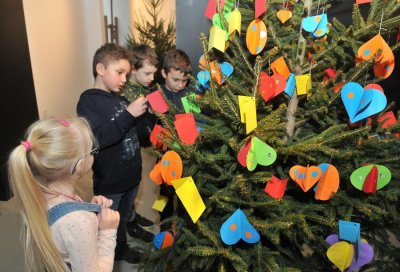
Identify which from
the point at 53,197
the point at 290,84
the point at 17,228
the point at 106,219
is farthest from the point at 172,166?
the point at 17,228

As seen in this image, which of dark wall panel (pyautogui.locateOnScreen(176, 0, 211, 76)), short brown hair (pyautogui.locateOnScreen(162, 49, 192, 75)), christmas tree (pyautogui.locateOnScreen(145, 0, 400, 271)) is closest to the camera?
christmas tree (pyautogui.locateOnScreen(145, 0, 400, 271))

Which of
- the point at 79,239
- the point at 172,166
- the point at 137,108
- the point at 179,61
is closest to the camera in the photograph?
the point at 79,239

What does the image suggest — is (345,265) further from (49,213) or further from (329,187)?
(49,213)

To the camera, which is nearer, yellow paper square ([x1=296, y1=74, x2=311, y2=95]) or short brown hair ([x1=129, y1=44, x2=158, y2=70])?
yellow paper square ([x1=296, y1=74, x2=311, y2=95])

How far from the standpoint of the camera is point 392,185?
1.10m

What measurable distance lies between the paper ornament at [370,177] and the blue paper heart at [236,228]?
0.37 meters

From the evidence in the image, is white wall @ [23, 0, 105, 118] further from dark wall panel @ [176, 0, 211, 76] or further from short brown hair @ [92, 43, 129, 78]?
dark wall panel @ [176, 0, 211, 76]

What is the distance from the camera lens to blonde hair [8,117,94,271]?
2.70 ft

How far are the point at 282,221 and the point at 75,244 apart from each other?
61 cm

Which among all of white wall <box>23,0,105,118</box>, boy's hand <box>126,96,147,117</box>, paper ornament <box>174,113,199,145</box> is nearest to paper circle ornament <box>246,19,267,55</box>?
paper ornament <box>174,113,199,145</box>

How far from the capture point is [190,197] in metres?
0.94

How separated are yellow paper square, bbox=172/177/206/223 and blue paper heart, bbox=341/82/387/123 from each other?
52cm

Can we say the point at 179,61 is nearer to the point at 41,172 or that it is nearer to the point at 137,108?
the point at 137,108

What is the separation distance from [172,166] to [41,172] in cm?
39
